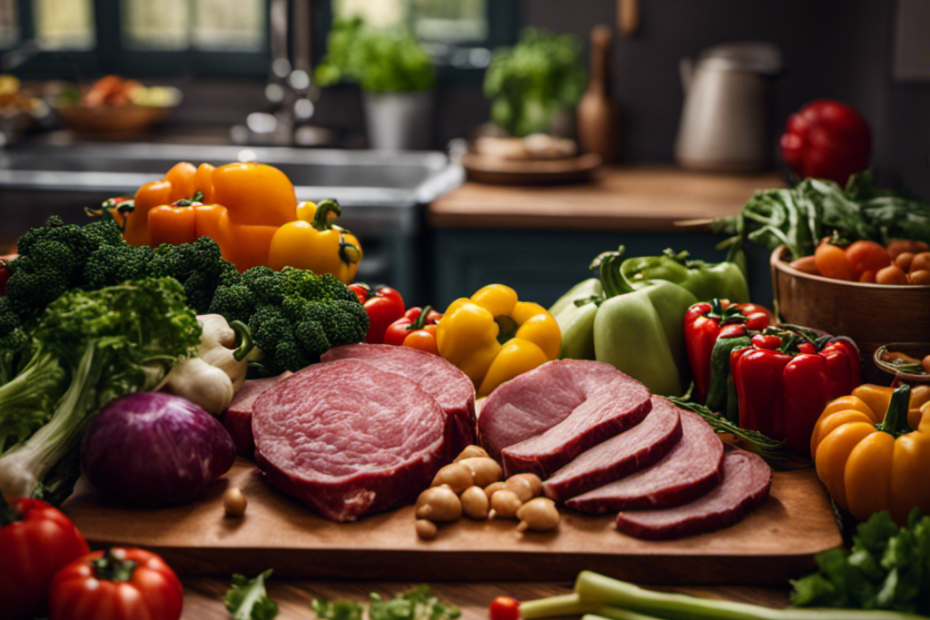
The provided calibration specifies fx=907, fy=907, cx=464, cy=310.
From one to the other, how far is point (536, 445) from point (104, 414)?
0.66 meters

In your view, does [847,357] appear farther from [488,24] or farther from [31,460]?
[488,24]

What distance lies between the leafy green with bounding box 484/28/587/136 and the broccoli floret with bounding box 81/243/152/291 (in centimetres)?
→ 283

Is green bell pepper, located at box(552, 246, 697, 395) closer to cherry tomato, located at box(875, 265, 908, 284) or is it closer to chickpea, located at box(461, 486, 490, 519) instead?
cherry tomato, located at box(875, 265, 908, 284)

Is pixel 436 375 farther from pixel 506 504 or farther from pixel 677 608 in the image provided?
pixel 677 608

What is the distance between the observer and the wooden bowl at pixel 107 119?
14.8 feet

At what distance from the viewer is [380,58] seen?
428cm

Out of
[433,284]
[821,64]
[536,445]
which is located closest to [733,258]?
[536,445]

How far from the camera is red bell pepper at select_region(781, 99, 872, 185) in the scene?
130 inches

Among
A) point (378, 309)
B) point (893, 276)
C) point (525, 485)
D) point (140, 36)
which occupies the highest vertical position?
point (140, 36)

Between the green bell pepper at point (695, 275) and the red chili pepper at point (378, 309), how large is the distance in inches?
20.1

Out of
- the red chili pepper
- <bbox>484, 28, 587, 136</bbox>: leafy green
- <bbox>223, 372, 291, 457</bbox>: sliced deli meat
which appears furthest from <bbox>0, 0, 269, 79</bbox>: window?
<bbox>223, 372, 291, 457</bbox>: sliced deli meat

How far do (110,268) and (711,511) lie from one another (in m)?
1.02

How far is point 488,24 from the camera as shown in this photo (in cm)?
466

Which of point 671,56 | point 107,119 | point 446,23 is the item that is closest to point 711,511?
point 671,56
